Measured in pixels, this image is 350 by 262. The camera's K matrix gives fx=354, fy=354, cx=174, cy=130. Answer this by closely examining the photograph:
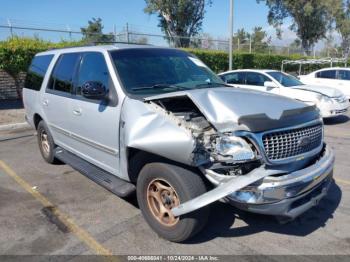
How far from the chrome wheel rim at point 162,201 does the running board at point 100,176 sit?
330 mm

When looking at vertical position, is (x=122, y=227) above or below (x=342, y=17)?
below

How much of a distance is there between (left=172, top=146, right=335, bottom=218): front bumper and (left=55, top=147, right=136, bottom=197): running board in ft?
2.87

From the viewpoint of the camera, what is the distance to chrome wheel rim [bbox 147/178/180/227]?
11.2 ft

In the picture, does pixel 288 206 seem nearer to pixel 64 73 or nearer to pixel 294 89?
pixel 64 73

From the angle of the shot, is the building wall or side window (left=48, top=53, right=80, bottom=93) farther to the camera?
the building wall

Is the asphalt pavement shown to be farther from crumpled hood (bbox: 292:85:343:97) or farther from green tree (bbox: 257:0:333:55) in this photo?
green tree (bbox: 257:0:333:55)

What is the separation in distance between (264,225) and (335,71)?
1300cm

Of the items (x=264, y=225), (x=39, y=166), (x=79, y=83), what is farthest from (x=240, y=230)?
(x=39, y=166)

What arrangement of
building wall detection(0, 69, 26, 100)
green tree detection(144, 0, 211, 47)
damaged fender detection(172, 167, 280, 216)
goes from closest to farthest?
damaged fender detection(172, 167, 280, 216)
building wall detection(0, 69, 26, 100)
green tree detection(144, 0, 211, 47)

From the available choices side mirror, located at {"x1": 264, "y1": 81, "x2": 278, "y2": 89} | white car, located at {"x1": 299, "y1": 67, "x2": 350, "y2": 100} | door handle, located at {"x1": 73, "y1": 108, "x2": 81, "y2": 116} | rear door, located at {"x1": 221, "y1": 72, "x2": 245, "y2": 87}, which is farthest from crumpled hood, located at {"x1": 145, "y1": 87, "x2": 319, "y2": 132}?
white car, located at {"x1": 299, "y1": 67, "x2": 350, "y2": 100}

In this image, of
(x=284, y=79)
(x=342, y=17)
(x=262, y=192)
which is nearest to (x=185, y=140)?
(x=262, y=192)

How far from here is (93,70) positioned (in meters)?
4.55

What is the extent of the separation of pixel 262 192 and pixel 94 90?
214cm

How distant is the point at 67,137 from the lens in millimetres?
5184
